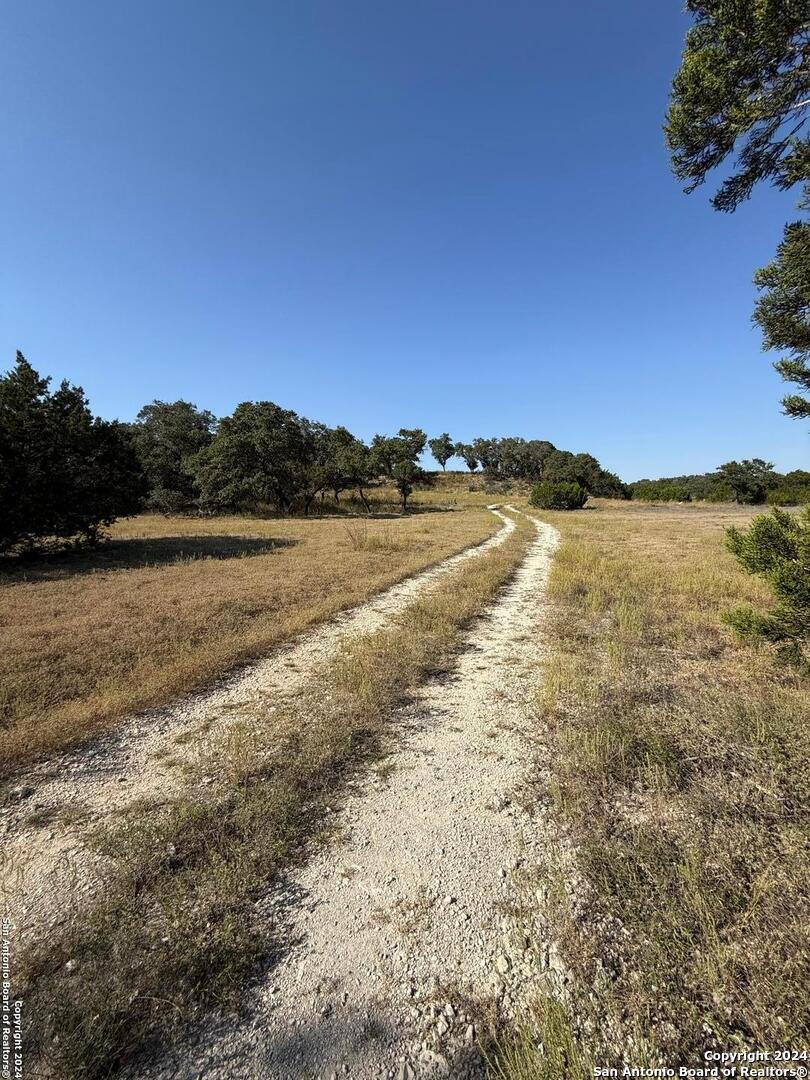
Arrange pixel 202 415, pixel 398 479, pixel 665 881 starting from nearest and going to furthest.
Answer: pixel 665 881
pixel 398 479
pixel 202 415

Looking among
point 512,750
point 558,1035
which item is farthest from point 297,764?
point 558,1035


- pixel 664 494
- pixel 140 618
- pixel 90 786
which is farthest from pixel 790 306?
pixel 664 494

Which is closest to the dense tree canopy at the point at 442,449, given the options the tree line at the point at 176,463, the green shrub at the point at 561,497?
the tree line at the point at 176,463

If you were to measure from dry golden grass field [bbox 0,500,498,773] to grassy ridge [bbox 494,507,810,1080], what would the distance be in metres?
4.90

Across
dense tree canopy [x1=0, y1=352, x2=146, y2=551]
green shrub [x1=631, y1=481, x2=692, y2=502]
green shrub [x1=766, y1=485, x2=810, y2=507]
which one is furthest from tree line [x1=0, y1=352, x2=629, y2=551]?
green shrub [x1=766, y1=485, x2=810, y2=507]

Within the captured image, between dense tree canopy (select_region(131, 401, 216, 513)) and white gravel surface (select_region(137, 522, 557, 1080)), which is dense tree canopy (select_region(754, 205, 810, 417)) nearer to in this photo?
white gravel surface (select_region(137, 522, 557, 1080))

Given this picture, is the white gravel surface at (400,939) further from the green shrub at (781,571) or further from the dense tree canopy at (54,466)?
the dense tree canopy at (54,466)

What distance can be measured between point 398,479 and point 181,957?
46604 millimetres

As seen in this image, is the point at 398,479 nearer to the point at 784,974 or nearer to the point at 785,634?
the point at 785,634

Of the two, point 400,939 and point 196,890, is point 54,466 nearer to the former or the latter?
point 196,890

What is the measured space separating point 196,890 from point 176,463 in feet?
155

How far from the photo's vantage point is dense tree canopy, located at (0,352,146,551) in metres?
14.5

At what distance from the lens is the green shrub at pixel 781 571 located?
16.4ft

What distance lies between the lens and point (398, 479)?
47938mm
